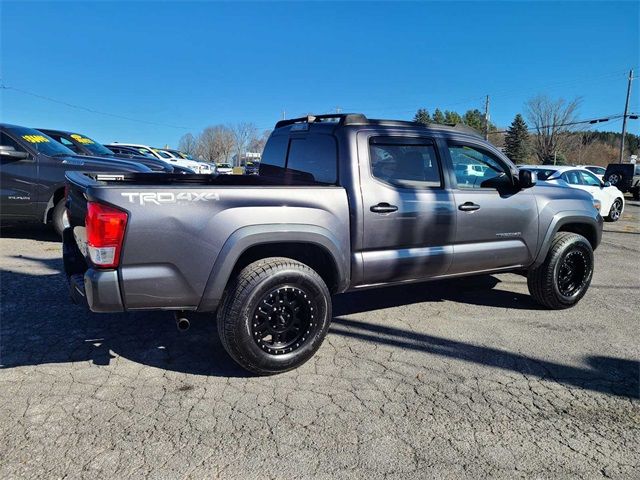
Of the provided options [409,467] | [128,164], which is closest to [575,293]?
[409,467]

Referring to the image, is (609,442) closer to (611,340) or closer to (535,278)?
(611,340)

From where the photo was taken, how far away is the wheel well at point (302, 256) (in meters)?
3.43

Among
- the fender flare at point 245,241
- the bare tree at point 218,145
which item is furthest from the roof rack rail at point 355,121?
the bare tree at point 218,145

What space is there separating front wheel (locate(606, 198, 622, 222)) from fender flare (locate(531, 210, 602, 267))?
9.86 meters

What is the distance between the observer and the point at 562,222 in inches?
192

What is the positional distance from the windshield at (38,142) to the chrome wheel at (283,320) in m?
5.81

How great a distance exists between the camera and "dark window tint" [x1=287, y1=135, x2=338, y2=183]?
12.7 ft

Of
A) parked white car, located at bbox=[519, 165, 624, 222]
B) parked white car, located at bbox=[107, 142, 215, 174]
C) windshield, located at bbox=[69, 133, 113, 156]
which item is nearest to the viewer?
windshield, located at bbox=[69, 133, 113, 156]

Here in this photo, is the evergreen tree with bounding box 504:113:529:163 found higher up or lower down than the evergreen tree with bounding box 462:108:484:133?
lower down

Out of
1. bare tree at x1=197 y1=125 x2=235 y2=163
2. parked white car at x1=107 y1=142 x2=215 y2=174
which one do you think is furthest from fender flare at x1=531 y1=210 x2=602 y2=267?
bare tree at x1=197 y1=125 x2=235 y2=163

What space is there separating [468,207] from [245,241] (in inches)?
85.4

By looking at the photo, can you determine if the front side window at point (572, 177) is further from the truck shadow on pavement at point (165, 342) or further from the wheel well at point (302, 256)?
the wheel well at point (302, 256)

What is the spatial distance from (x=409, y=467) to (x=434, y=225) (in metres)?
2.16

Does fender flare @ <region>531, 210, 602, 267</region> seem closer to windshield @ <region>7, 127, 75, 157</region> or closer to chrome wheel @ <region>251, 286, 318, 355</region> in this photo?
chrome wheel @ <region>251, 286, 318, 355</region>
